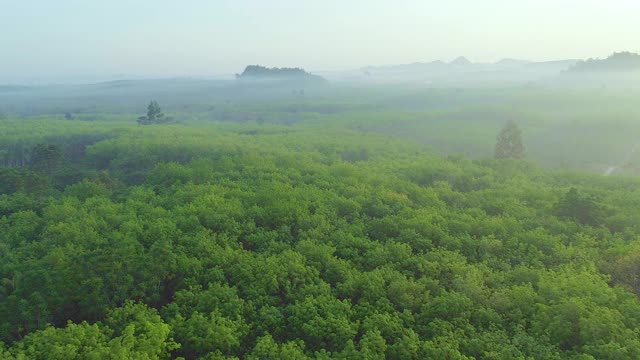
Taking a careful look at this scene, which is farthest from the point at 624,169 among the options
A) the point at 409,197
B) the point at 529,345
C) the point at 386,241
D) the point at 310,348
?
the point at 310,348

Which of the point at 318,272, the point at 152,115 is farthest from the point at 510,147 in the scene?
the point at 152,115

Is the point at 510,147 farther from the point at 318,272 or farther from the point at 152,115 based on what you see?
the point at 152,115

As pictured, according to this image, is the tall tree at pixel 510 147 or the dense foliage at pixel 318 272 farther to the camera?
the tall tree at pixel 510 147

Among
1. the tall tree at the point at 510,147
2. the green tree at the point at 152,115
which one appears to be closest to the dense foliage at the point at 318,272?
the tall tree at the point at 510,147

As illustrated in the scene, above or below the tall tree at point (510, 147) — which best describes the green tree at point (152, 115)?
above

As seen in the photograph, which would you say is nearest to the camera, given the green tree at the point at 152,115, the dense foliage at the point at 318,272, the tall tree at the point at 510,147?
the dense foliage at the point at 318,272

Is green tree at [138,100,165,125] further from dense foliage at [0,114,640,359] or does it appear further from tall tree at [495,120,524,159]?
tall tree at [495,120,524,159]

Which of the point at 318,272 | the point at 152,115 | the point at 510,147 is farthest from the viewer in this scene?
the point at 152,115

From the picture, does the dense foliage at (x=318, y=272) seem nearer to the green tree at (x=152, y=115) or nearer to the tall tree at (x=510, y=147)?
the tall tree at (x=510, y=147)

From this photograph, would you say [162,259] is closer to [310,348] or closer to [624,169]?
[310,348]
